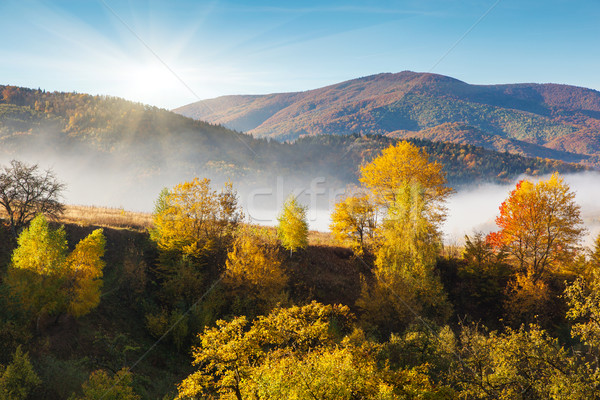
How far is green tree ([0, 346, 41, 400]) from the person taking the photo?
1589 cm

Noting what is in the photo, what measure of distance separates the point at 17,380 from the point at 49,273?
7558 millimetres

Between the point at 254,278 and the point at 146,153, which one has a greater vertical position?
the point at 146,153

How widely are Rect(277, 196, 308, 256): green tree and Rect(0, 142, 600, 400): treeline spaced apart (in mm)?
183

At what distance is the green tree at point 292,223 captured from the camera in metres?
36.9

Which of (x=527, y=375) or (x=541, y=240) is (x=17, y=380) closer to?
(x=527, y=375)

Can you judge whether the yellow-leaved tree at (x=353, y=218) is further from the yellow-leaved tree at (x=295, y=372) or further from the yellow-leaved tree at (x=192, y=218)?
the yellow-leaved tree at (x=295, y=372)

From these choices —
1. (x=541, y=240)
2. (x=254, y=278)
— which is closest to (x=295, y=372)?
(x=254, y=278)

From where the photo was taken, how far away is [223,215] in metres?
37.0

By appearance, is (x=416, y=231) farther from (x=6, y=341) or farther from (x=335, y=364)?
(x=6, y=341)

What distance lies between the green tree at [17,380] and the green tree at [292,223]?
23879 mm

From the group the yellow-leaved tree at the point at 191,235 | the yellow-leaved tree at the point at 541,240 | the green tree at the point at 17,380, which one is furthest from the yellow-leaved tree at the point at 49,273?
the yellow-leaved tree at the point at 541,240

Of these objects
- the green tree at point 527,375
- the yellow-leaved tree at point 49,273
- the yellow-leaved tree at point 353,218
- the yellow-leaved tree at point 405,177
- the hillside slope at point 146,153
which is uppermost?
the hillside slope at point 146,153

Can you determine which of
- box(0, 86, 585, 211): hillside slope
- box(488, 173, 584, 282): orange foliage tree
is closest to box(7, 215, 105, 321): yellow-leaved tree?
box(488, 173, 584, 282): orange foliage tree

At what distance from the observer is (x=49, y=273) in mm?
22516
